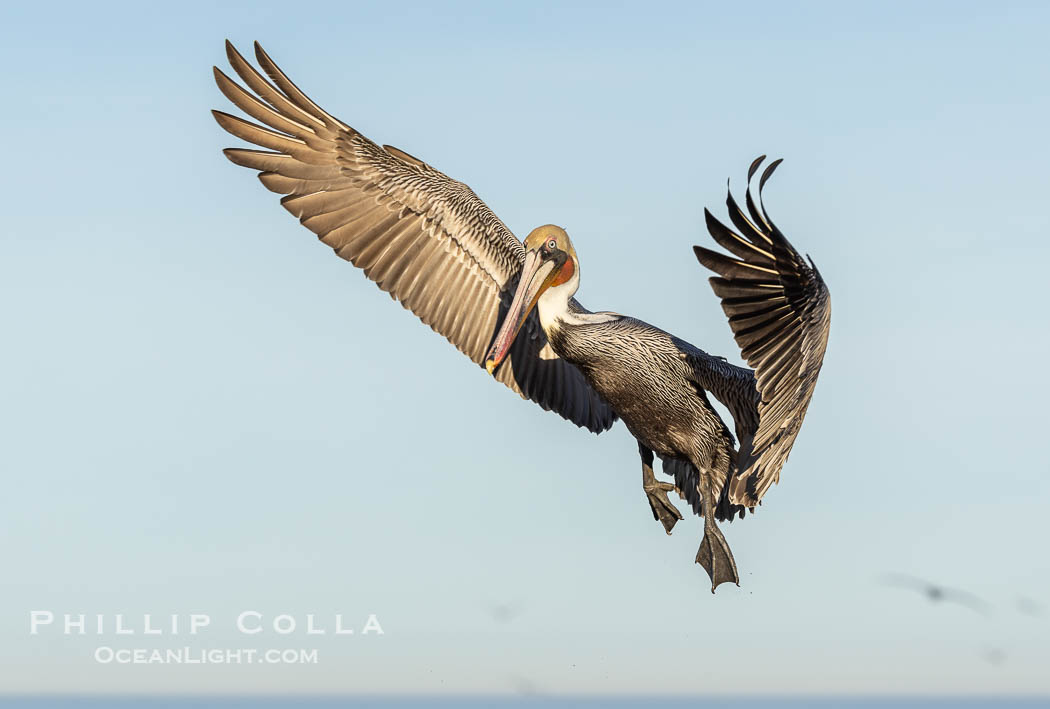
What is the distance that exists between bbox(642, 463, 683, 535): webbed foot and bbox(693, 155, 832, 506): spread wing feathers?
7.48ft

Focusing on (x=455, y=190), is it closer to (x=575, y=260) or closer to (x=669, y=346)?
(x=575, y=260)

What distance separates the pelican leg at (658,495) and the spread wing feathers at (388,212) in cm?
155

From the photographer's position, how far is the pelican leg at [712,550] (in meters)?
11.4

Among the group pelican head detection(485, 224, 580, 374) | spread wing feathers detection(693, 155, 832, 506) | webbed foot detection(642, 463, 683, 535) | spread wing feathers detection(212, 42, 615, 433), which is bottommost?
webbed foot detection(642, 463, 683, 535)

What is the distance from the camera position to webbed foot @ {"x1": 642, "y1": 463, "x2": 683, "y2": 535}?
11.8 meters

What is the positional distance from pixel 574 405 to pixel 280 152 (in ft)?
9.94

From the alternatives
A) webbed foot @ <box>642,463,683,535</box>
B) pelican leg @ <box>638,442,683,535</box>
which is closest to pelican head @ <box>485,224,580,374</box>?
pelican leg @ <box>638,442,683,535</box>

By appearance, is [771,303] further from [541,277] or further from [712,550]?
[712,550]

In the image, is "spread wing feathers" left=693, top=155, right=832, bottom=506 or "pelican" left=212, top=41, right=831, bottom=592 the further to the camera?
"pelican" left=212, top=41, right=831, bottom=592

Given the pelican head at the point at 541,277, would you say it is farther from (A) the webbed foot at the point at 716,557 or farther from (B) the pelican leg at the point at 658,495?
(A) the webbed foot at the point at 716,557

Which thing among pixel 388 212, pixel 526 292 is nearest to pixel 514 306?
pixel 526 292

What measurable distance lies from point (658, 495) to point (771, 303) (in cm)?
280

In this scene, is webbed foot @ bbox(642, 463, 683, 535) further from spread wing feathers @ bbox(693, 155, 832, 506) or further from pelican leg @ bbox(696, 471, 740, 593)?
spread wing feathers @ bbox(693, 155, 832, 506)

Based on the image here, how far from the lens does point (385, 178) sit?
40.1 ft
